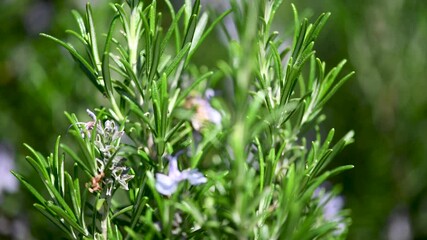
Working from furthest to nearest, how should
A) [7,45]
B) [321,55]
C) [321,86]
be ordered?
1. [7,45]
2. [321,55]
3. [321,86]

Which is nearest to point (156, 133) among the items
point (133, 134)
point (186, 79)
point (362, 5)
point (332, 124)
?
point (133, 134)

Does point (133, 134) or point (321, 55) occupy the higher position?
point (133, 134)

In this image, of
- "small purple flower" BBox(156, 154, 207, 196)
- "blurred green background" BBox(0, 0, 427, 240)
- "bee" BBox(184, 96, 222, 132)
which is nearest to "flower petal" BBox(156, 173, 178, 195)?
"small purple flower" BBox(156, 154, 207, 196)

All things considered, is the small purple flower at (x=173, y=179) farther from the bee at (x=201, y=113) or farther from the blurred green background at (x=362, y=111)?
the blurred green background at (x=362, y=111)

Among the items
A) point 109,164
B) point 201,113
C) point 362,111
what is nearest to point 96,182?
point 109,164

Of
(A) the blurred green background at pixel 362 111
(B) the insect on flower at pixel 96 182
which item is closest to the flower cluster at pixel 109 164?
(B) the insect on flower at pixel 96 182

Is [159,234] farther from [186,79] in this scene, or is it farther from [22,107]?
[22,107]
